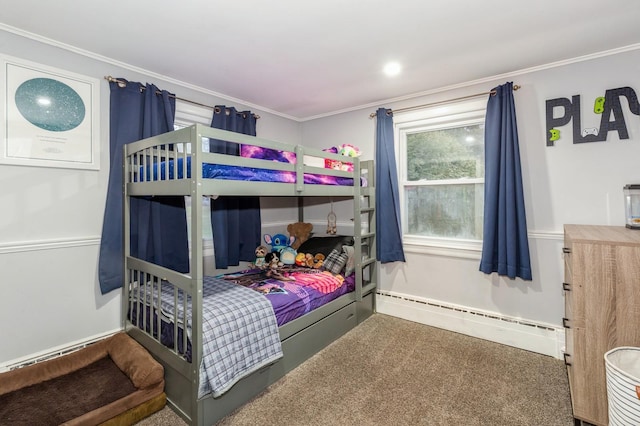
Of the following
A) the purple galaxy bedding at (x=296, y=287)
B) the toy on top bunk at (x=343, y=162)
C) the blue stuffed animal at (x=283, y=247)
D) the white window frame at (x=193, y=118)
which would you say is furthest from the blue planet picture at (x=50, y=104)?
the blue stuffed animal at (x=283, y=247)

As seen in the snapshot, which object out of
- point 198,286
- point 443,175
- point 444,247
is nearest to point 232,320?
point 198,286

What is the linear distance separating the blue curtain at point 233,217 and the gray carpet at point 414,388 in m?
1.33

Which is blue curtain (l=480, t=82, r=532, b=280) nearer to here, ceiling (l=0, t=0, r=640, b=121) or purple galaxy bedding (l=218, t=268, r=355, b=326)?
ceiling (l=0, t=0, r=640, b=121)

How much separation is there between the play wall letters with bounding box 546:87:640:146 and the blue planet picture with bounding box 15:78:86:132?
363 centimetres

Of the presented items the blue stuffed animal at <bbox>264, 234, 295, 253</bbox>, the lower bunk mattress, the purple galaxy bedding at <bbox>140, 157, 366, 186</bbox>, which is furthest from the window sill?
the purple galaxy bedding at <bbox>140, 157, 366, 186</bbox>

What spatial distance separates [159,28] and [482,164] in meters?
2.83

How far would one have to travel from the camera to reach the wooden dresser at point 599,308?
5.11 ft

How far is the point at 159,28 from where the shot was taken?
1.91 meters

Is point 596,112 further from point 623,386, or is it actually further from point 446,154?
point 623,386

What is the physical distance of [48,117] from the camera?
6.82 feet

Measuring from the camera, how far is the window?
2.96 m

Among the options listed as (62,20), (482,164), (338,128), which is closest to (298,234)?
(338,128)

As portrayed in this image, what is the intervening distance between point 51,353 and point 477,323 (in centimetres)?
342

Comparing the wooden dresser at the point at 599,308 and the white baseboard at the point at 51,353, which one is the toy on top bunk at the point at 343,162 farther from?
the white baseboard at the point at 51,353
